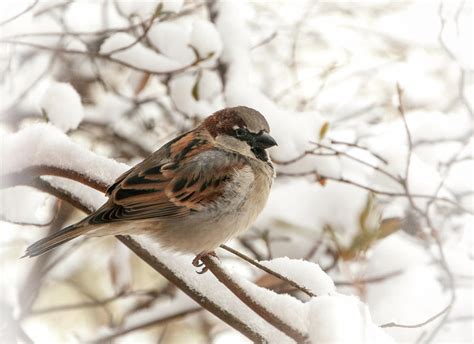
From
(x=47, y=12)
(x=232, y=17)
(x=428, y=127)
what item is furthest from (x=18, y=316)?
(x=428, y=127)

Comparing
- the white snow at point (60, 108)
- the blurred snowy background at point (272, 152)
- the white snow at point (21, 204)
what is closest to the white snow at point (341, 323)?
the blurred snowy background at point (272, 152)

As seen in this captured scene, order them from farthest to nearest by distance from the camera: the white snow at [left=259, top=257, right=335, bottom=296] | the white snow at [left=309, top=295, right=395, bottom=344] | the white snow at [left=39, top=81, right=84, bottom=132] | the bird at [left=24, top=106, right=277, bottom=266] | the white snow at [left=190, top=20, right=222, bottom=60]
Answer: the white snow at [left=190, top=20, right=222, bottom=60], the white snow at [left=39, top=81, right=84, bottom=132], the bird at [left=24, top=106, right=277, bottom=266], the white snow at [left=259, top=257, right=335, bottom=296], the white snow at [left=309, top=295, right=395, bottom=344]

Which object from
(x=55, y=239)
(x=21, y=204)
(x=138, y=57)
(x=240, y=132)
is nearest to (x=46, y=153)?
(x=55, y=239)

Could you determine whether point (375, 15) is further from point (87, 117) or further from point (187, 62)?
point (87, 117)

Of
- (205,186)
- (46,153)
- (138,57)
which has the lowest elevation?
(205,186)

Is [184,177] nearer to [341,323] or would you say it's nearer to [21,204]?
[21,204]

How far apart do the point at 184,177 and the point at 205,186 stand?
8 centimetres

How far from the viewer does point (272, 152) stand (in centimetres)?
307

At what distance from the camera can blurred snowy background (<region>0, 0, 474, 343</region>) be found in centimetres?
292

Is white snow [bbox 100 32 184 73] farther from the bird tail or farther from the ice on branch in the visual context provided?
the bird tail

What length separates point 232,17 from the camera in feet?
11.6

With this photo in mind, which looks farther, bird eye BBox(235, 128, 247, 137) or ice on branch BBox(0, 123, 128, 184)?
bird eye BBox(235, 128, 247, 137)

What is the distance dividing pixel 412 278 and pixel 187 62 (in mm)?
1422

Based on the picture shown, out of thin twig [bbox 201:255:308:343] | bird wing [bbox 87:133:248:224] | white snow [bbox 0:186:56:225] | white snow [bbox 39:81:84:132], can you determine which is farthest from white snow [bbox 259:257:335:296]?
white snow [bbox 39:81:84:132]
